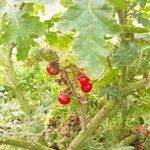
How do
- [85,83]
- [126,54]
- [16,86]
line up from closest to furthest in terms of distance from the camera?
1. [126,54]
2. [85,83]
3. [16,86]

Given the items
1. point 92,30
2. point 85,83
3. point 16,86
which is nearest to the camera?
point 92,30

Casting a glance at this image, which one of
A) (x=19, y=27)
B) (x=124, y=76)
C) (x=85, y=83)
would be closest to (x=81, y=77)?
(x=85, y=83)

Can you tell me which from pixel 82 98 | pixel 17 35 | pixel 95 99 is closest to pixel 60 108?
pixel 95 99

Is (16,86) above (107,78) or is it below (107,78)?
below

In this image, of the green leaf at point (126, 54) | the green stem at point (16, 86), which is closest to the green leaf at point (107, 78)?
the green leaf at point (126, 54)

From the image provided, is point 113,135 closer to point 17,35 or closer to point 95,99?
point 95,99

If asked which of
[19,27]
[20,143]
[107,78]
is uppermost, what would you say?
[19,27]

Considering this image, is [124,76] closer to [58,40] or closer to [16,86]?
[58,40]

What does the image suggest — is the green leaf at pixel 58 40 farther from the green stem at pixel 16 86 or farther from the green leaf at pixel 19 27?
the green stem at pixel 16 86
